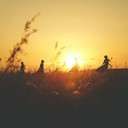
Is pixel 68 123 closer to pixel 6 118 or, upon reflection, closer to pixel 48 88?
pixel 6 118

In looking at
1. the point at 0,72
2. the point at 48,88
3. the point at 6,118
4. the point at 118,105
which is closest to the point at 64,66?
the point at 48,88

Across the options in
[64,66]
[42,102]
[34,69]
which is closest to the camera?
[42,102]

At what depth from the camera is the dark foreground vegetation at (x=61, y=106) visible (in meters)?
7.23

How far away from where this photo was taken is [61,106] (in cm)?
783

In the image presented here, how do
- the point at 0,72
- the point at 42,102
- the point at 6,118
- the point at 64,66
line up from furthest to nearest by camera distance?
the point at 64,66
the point at 0,72
the point at 42,102
the point at 6,118

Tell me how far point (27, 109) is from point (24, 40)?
1.40 metres

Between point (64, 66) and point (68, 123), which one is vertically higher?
point (64, 66)

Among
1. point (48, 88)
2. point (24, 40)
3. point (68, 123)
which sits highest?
point (24, 40)

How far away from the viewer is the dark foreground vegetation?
23.7ft

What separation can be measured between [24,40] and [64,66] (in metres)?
1.93

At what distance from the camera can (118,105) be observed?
787 centimetres

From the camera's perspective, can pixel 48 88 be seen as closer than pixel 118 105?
No

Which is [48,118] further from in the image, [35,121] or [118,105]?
[118,105]

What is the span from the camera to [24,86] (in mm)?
8055
